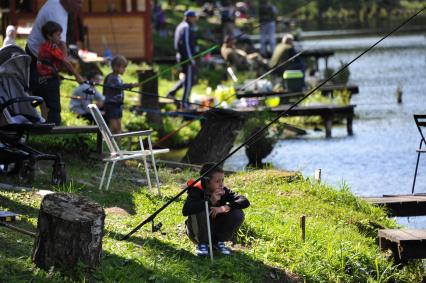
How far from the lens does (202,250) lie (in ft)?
30.7

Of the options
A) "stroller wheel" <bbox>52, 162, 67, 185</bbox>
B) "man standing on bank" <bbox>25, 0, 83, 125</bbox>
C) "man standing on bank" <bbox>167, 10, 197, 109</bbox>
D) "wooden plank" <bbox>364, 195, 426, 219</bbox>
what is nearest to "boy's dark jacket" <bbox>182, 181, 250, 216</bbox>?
"stroller wheel" <bbox>52, 162, 67, 185</bbox>

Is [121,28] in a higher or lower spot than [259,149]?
higher

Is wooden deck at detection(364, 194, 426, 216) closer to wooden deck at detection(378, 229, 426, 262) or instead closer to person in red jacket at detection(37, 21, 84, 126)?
wooden deck at detection(378, 229, 426, 262)

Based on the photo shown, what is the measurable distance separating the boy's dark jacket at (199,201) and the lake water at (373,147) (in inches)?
189

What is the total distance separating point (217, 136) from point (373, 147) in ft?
20.8

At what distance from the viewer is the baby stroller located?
1133cm

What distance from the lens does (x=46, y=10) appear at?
13719 millimetres

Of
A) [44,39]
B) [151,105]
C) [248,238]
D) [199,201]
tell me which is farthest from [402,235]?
[151,105]

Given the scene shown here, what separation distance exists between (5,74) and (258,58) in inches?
860

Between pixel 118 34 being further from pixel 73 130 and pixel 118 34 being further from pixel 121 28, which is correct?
pixel 73 130

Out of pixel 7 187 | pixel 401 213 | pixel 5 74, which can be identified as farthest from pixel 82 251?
pixel 401 213

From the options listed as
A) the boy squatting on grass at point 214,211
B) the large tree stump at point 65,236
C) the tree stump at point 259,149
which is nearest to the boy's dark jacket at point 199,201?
the boy squatting on grass at point 214,211

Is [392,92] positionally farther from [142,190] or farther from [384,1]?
[384,1]

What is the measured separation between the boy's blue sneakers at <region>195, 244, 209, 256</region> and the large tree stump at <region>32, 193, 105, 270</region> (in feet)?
4.25
